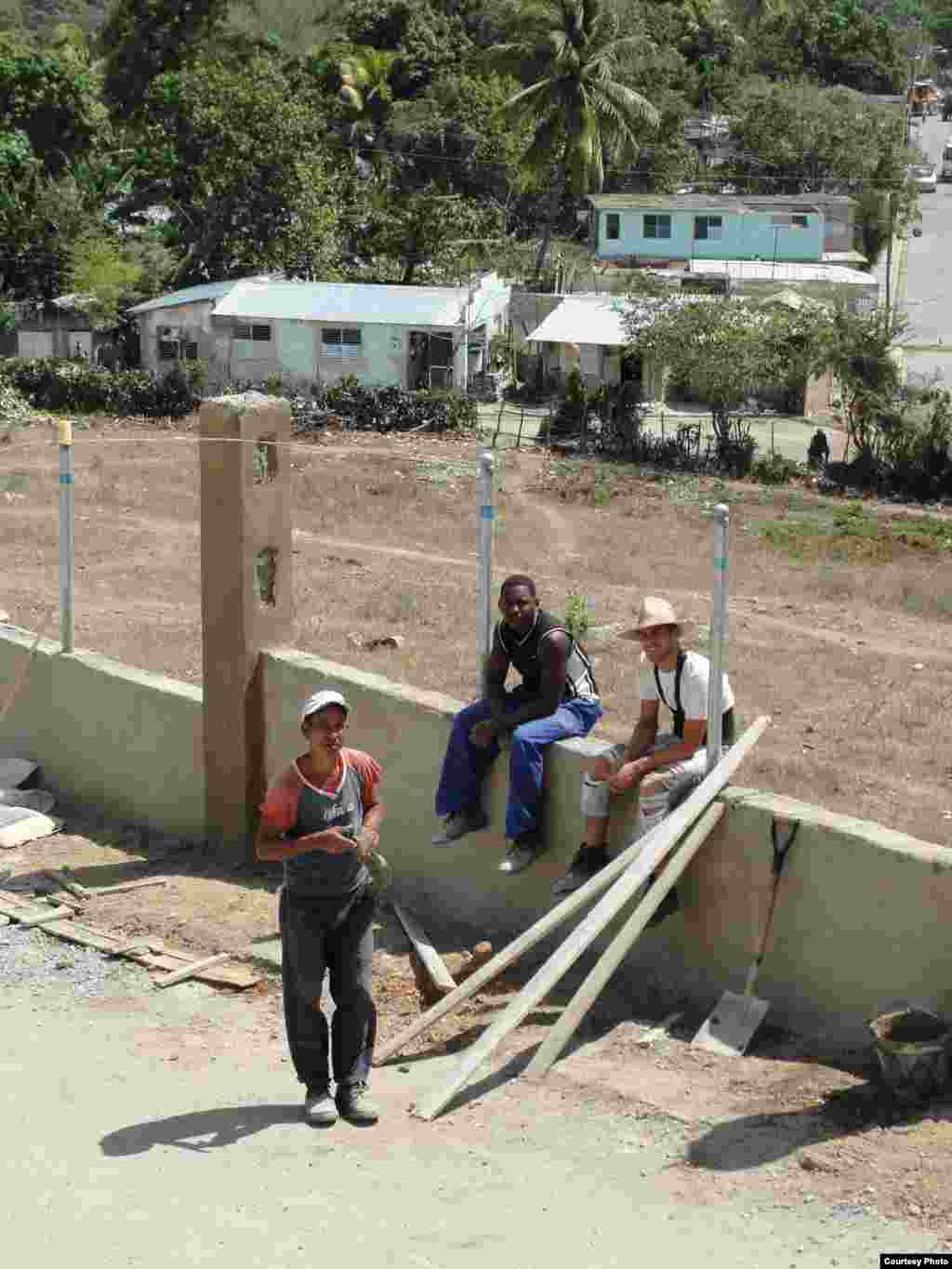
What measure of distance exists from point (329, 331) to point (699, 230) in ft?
71.1

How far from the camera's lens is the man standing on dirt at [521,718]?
809 cm

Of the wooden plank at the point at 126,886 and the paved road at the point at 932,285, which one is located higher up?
the paved road at the point at 932,285

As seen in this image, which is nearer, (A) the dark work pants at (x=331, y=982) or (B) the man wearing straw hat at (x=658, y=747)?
(A) the dark work pants at (x=331, y=982)

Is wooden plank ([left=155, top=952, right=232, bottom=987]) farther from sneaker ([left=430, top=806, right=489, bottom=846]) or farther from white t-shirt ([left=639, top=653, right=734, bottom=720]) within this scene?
white t-shirt ([left=639, top=653, right=734, bottom=720])

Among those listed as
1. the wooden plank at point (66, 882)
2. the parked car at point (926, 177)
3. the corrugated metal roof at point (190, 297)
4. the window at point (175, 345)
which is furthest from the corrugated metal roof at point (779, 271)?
the wooden plank at point (66, 882)

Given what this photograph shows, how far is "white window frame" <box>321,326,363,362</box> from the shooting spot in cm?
4294

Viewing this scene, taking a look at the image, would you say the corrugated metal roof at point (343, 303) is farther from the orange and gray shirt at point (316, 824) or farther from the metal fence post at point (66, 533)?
the orange and gray shirt at point (316, 824)

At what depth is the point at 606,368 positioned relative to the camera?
45438mm

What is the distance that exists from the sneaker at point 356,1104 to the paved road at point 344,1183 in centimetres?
6

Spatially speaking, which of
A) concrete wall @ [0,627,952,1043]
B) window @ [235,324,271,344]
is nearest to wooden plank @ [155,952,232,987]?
concrete wall @ [0,627,952,1043]

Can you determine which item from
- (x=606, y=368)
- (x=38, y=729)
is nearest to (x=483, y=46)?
(x=606, y=368)

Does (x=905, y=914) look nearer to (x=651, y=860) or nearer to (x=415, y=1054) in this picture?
(x=651, y=860)

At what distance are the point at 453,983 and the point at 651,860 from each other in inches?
50.8

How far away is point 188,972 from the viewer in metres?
8.34
